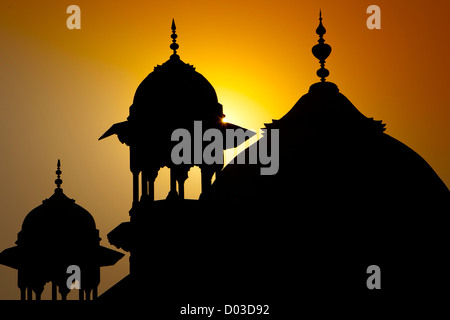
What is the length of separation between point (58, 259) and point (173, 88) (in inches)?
320

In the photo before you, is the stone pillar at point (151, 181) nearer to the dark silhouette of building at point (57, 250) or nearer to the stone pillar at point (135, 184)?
the stone pillar at point (135, 184)

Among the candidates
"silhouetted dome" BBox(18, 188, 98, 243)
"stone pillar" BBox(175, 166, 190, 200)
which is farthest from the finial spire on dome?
"silhouetted dome" BBox(18, 188, 98, 243)

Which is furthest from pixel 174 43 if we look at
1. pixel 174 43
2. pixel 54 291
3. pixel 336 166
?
pixel 54 291

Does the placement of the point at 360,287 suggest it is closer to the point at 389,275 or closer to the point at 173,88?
the point at 389,275

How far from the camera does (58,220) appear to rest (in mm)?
26188

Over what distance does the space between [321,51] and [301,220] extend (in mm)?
3644

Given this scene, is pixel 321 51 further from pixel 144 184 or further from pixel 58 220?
pixel 58 220

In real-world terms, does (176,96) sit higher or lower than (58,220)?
higher

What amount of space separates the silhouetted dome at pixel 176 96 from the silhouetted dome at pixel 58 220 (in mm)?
6409

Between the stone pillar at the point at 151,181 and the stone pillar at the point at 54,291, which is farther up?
the stone pillar at the point at 151,181

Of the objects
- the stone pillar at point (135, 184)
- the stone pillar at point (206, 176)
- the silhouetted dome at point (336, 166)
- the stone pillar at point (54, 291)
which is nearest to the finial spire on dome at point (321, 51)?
the silhouetted dome at point (336, 166)

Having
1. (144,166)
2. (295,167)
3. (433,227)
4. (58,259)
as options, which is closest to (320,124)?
(295,167)

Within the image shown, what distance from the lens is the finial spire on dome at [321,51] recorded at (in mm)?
19453
